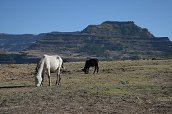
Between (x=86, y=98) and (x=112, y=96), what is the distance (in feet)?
5.35

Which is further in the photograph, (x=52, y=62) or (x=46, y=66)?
(x=52, y=62)

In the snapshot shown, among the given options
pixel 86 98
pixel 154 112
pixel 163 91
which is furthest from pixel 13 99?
pixel 163 91

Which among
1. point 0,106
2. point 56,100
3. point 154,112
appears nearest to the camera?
point 154,112

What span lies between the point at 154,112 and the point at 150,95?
5.10 meters

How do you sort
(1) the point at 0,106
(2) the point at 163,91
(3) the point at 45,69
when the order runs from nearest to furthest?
(1) the point at 0,106, (2) the point at 163,91, (3) the point at 45,69

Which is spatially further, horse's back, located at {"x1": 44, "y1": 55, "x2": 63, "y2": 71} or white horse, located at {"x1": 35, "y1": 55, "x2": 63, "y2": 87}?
horse's back, located at {"x1": 44, "y1": 55, "x2": 63, "y2": 71}

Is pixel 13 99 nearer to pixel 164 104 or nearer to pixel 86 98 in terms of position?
pixel 86 98

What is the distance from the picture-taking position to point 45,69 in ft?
91.4

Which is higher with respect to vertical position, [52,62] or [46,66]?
[52,62]

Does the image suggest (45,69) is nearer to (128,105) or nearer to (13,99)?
(13,99)

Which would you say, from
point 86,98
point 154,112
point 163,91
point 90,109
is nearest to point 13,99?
point 86,98

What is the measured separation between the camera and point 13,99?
19719mm

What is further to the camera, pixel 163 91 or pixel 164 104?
pixel 163 91

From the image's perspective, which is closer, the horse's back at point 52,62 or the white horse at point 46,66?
the white horse at point 46,66
